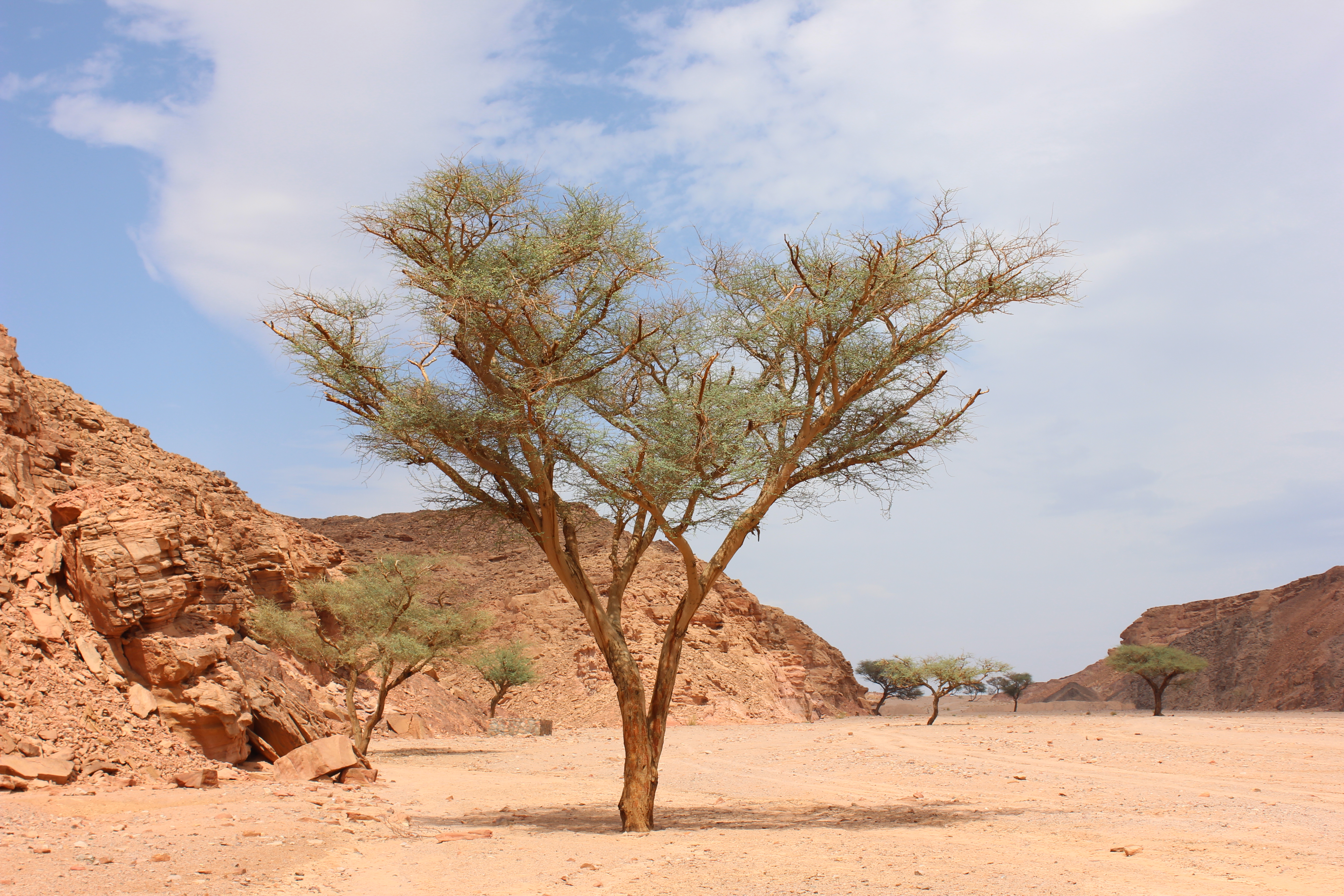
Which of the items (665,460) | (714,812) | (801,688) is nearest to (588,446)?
(665,460)

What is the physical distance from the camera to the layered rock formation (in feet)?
34.6

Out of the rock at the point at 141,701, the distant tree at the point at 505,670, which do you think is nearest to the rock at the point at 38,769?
the rock at the point at 141,701

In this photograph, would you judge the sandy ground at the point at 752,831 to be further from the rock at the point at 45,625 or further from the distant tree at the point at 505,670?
the distant tree at the point at 505,670

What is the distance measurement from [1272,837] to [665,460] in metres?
6.81

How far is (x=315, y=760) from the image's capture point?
12125 millimetres

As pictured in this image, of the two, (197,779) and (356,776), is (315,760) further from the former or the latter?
(197,779)

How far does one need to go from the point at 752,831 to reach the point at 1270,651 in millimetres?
53697

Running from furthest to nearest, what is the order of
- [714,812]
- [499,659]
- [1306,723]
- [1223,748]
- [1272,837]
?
[499,659] → [1306,723] → [1223,748] → [714,812] → [1272,837]

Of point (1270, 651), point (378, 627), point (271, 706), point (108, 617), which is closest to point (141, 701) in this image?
point (108, 617)

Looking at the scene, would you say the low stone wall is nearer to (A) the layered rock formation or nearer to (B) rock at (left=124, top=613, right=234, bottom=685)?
(A) the layered rock formation

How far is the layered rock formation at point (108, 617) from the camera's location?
34.6 feet

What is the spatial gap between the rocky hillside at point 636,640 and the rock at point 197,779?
19629 mm

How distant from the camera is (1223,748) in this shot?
682 inches

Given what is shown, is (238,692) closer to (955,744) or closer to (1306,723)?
(955,744)
